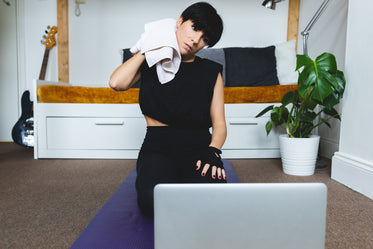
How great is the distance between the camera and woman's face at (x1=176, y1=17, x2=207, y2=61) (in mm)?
828

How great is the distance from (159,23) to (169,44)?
0.28 feet

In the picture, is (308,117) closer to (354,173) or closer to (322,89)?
(322,89)

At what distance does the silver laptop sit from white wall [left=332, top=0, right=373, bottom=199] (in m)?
1.02

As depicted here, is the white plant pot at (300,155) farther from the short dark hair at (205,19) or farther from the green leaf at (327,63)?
the short dark hair at (205,19)

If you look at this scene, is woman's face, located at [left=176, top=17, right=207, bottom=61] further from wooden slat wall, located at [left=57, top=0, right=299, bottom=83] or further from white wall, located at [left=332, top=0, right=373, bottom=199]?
wooden slat wall, located at [left=57, top=0, right=299, bottom=83]

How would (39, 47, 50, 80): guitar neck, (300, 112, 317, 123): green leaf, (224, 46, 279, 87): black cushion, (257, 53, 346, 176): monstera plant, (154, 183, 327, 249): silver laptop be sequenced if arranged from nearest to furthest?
(154, 183, 327, 249): silver laptop → (257, 53, 346, 176): monstera plant → (300, 112, 317, 123): green leaf → (224, 46, 279, 87): black cushion → (39, 47, 50, 80): guitar neck

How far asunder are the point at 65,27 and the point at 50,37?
0.18 m

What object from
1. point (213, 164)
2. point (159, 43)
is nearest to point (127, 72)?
point (159, 43)

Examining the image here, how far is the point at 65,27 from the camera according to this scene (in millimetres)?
2592

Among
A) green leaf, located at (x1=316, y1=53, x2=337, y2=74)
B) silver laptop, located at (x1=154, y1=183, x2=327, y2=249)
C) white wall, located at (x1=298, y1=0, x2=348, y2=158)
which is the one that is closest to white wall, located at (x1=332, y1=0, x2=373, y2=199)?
green leaf, located at (x1=316, y1=53, x2=337, y2=74)

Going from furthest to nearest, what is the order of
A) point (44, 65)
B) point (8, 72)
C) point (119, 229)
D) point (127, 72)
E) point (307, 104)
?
1. point (8, 72)
2. point (44, 65)
3. point (307, 104)
4. point (127, 72)
5. point (119, 229)

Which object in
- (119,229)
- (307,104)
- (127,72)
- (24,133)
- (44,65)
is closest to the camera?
(119,229)

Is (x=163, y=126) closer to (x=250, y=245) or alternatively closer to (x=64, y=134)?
(x=250, y=245)

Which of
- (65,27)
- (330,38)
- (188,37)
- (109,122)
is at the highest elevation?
(65,27)
